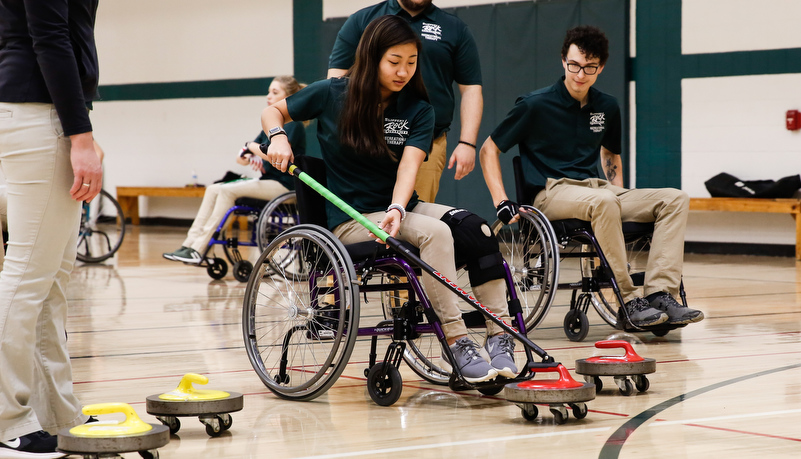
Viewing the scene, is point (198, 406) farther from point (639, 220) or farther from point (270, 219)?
point (270, 219)

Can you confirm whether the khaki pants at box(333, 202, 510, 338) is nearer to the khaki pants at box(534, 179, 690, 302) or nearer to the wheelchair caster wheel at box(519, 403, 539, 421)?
the wheelchair caster wheel at box(519, 403, 539, 421)

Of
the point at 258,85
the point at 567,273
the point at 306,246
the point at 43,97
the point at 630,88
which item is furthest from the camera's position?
the point at 258,85

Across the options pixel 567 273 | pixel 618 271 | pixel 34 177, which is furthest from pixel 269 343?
pixel 567 273

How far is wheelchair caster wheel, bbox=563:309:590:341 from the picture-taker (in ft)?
11.6

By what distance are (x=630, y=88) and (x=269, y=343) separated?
16.4 ft

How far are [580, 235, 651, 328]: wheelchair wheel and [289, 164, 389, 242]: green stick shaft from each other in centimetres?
146

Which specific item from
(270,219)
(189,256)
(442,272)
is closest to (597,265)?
(442,272)

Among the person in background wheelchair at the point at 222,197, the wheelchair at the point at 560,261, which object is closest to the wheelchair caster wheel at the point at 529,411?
the wheelchair at the point at 560,261

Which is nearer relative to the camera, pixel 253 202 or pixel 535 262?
pixel 535 262

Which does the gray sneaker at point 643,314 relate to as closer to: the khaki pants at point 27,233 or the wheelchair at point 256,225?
the khaki pants at point 27,233

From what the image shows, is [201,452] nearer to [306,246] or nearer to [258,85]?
[306,246]

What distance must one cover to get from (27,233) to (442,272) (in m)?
1.01

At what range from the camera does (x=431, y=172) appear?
3.35 meters

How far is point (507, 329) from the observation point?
237cm
